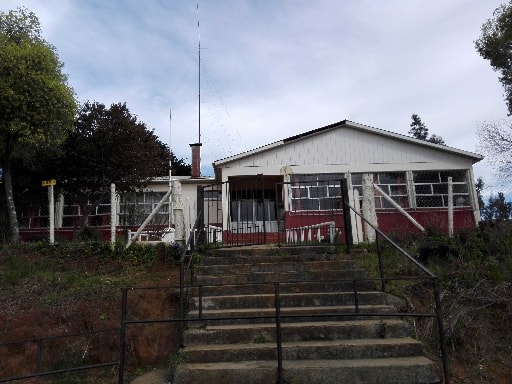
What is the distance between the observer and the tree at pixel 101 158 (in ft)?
48.6

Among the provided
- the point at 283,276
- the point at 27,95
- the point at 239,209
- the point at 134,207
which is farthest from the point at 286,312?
the point at 134,207

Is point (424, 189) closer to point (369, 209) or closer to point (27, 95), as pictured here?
point (369, 209)

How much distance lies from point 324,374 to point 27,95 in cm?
1019

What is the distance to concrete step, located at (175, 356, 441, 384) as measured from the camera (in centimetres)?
435

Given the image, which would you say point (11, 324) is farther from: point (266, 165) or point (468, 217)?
point (468, 217)

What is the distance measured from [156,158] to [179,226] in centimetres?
810

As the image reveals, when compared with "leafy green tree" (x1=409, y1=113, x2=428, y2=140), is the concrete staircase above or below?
below

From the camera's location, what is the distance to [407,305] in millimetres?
5785

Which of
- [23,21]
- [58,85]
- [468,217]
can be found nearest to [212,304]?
[58,85]

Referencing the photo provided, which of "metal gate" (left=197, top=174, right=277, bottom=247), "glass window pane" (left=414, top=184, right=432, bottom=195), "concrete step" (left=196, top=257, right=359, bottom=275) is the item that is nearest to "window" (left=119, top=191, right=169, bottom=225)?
"metal gate" (left=197, top=174, right=277, bottom=247)

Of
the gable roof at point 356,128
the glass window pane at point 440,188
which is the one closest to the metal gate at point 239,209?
the gable roof at point 356,128

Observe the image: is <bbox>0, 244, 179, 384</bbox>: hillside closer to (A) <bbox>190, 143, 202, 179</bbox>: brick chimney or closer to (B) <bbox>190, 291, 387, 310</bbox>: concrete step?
(B) <bbox>190, 291, 387, 310</bbox>: concrete step

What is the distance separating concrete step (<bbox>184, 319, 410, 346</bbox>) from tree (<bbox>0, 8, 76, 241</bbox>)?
763 cm

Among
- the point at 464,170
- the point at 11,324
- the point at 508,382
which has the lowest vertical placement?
the point at 508,382
